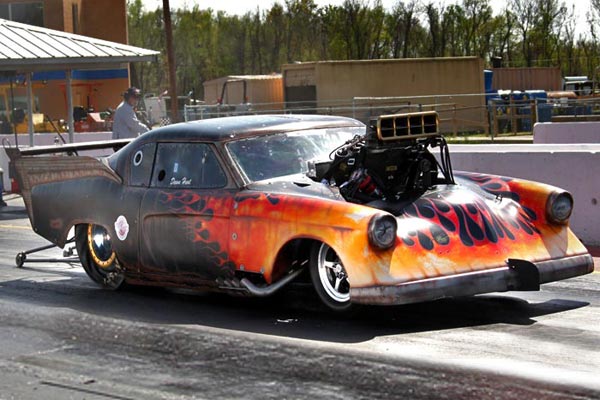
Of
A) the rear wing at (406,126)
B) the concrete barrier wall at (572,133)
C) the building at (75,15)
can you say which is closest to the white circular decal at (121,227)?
the rear wing at (406,126)

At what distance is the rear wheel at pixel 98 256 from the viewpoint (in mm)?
9156

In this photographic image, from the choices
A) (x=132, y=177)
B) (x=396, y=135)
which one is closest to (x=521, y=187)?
(x=396, y=135)

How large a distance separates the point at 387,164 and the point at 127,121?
9.62m

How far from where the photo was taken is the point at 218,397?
5.73 meters

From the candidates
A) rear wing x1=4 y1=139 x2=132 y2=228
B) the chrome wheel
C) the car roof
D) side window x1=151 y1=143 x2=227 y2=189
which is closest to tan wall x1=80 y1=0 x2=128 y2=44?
rear wing x1=4 y1=139 x2=132 y2=228

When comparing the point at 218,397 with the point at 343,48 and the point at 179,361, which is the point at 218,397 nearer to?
the point at 179,361

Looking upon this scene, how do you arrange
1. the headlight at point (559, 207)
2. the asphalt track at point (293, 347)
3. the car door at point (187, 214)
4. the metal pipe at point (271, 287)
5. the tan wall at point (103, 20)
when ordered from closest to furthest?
the asphalt track at point (293, 347), the metal pipe at point (271, 287), the car door at point (187, 214), the headlight at point (559, 207), the tan wall at point (103, 20)

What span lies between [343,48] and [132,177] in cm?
5902

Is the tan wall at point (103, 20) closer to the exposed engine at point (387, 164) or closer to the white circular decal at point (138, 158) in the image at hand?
the white circular decal at point (138, 158)

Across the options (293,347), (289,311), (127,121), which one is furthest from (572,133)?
(293,347)

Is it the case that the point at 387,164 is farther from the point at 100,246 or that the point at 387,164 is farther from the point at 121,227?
the point at 100,246

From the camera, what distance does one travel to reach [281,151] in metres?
8.39

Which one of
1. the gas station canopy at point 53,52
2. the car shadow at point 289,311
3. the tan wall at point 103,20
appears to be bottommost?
the car shadow at point 289,311

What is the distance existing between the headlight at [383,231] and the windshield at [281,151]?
126 cm
